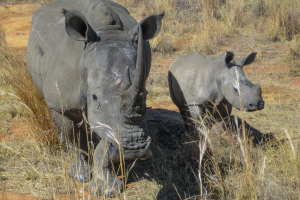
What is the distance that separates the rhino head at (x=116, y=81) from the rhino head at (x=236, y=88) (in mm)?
1372

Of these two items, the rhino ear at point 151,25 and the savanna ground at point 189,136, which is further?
the rhino ear at point 151,25

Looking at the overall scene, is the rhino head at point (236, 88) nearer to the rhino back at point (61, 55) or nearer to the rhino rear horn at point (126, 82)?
the rhino back at point (61, 55)

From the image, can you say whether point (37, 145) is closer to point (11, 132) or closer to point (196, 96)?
point (11, 132)

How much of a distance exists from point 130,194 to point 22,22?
11.2 metres

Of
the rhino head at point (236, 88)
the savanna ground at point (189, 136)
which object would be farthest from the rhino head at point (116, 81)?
the rhino head at point (236, 88)

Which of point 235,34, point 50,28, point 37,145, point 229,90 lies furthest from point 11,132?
point 235,34

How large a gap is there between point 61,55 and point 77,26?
48 cm

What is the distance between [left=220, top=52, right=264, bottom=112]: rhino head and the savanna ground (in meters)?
0.41

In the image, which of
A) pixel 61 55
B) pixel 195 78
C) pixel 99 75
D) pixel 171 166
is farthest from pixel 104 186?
pixel 195 78

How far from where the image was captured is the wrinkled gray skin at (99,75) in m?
2.42

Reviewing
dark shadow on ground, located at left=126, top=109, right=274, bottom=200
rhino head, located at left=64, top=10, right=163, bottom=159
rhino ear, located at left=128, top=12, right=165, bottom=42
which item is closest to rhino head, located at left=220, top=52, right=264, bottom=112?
dark shadow on ground, located at left=126, top=109, right=274, bottom=200

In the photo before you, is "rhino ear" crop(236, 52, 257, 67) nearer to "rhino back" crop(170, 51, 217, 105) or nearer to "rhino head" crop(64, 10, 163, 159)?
"rhino back" crop(170, 51, 217, 105)

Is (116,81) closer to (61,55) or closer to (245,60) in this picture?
(61,55)

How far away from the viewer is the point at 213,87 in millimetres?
A: 4465
